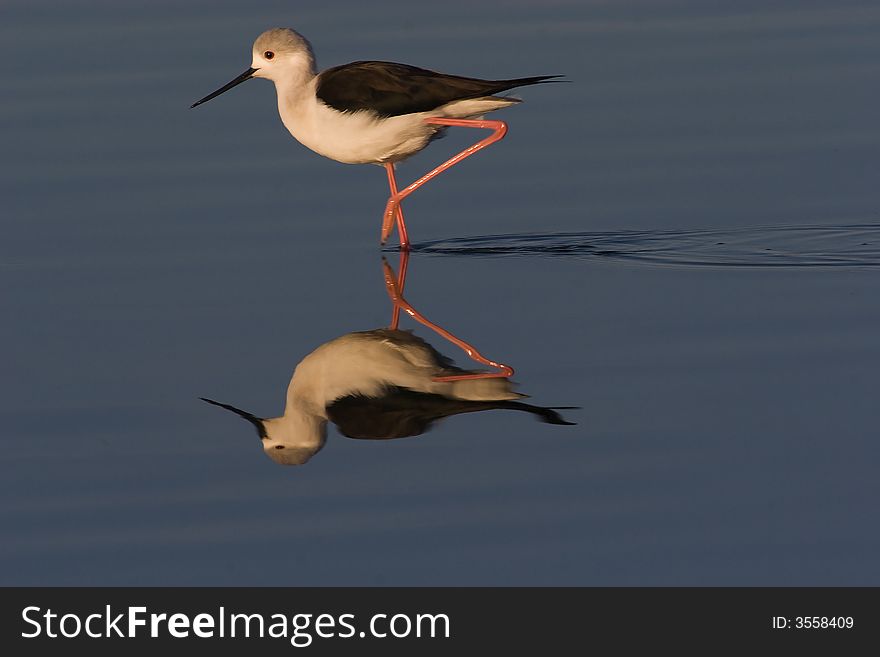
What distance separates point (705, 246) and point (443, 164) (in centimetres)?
161

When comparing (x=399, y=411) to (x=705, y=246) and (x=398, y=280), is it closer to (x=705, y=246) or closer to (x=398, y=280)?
(x=398, y=280)

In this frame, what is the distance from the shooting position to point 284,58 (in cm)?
878

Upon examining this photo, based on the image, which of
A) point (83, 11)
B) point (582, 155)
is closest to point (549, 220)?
point (582, 155)

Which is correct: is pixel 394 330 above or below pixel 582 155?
below

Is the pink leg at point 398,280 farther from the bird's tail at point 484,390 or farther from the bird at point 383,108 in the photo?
the bird's tail at point 484,390

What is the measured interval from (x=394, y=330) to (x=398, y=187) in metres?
2.38

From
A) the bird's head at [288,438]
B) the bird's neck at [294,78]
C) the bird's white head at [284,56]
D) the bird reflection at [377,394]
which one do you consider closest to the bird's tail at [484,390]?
the bird reflection at [377,394]

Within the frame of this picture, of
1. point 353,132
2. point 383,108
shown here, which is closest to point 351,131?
point 353,132

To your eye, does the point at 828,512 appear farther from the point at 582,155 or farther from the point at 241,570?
the point at 582,155

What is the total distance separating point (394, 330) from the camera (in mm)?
6816

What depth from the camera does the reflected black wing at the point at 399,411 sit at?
580cm

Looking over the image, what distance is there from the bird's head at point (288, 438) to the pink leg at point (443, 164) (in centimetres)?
238

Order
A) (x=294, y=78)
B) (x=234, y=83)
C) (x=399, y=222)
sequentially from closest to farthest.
Result: (x=399, y=222)
(x=294, y=78)
(x=234, y=83)

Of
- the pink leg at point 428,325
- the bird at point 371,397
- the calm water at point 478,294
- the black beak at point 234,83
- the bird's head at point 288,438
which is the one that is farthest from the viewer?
the black beak at point 234,83
